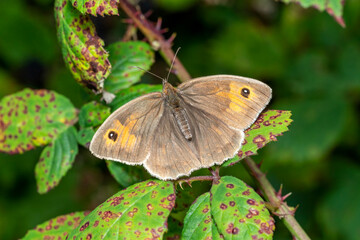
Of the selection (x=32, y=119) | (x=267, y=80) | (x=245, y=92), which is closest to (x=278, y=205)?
(x=245, y=92)

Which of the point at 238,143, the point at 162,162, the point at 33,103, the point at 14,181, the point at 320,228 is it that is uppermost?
the point at 238,143

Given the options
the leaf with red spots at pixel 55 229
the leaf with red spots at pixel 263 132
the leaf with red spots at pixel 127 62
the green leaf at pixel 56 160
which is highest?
the leaf with red spots at pixel 263 132

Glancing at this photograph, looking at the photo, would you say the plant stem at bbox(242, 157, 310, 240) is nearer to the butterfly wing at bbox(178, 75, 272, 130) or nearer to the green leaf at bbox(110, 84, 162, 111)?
the butterfly wing at bbox(178, 75, 272, 130)

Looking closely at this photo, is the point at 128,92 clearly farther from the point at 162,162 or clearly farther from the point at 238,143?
the point at 238,143

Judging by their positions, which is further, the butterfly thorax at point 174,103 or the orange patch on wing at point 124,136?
the butterfly thorax at point 174,103

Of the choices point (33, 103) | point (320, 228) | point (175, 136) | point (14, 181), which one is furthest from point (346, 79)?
point (14, 181)

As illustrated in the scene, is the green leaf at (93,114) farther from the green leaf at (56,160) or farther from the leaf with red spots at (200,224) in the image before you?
the leaf with red spots at (200,224)

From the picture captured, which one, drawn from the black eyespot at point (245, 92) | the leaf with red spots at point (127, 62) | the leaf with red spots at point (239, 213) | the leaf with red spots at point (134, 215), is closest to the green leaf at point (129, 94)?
the leaf with red spots at point (127, 62)
